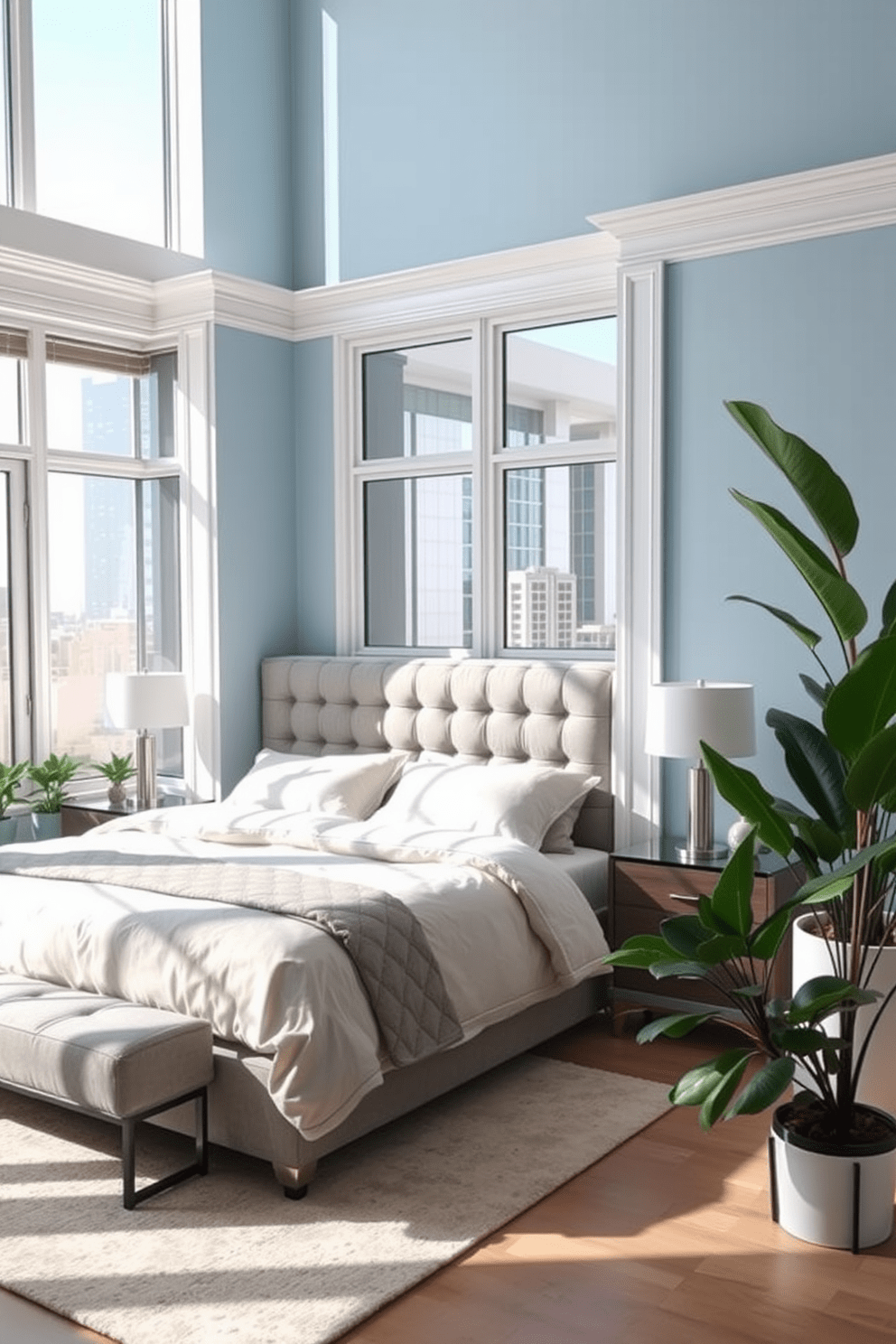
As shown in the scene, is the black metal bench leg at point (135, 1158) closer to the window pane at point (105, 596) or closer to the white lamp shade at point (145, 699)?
the white lamp shade at point (145, 699)

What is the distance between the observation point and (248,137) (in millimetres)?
6016

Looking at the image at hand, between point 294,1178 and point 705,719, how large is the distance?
6.34ft

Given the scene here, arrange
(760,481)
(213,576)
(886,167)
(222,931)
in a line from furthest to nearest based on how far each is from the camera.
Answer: (213,576) → (760,481) → (886,167) → (222,931)

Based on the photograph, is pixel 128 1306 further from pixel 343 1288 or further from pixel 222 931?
pixel 222 931

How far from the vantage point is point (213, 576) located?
5.73 metres

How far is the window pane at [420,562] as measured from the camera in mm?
5613

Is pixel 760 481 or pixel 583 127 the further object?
pixel 583 127

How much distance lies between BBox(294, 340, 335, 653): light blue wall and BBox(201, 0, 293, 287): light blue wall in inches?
20.1

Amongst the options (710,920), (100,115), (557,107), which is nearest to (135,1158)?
(710,920)

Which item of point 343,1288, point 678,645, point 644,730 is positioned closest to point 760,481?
point 678,645

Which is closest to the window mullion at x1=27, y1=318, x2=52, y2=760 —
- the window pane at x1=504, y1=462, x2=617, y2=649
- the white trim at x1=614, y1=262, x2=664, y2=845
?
the window pane at x1=504, y1=462, x2=617, y2=649

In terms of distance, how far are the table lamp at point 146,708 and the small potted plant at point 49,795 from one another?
28cm

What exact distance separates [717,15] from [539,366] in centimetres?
143

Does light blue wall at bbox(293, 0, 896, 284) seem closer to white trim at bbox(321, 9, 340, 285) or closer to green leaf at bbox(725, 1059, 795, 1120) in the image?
white trim at bbox(321, 9, 340, 285)
